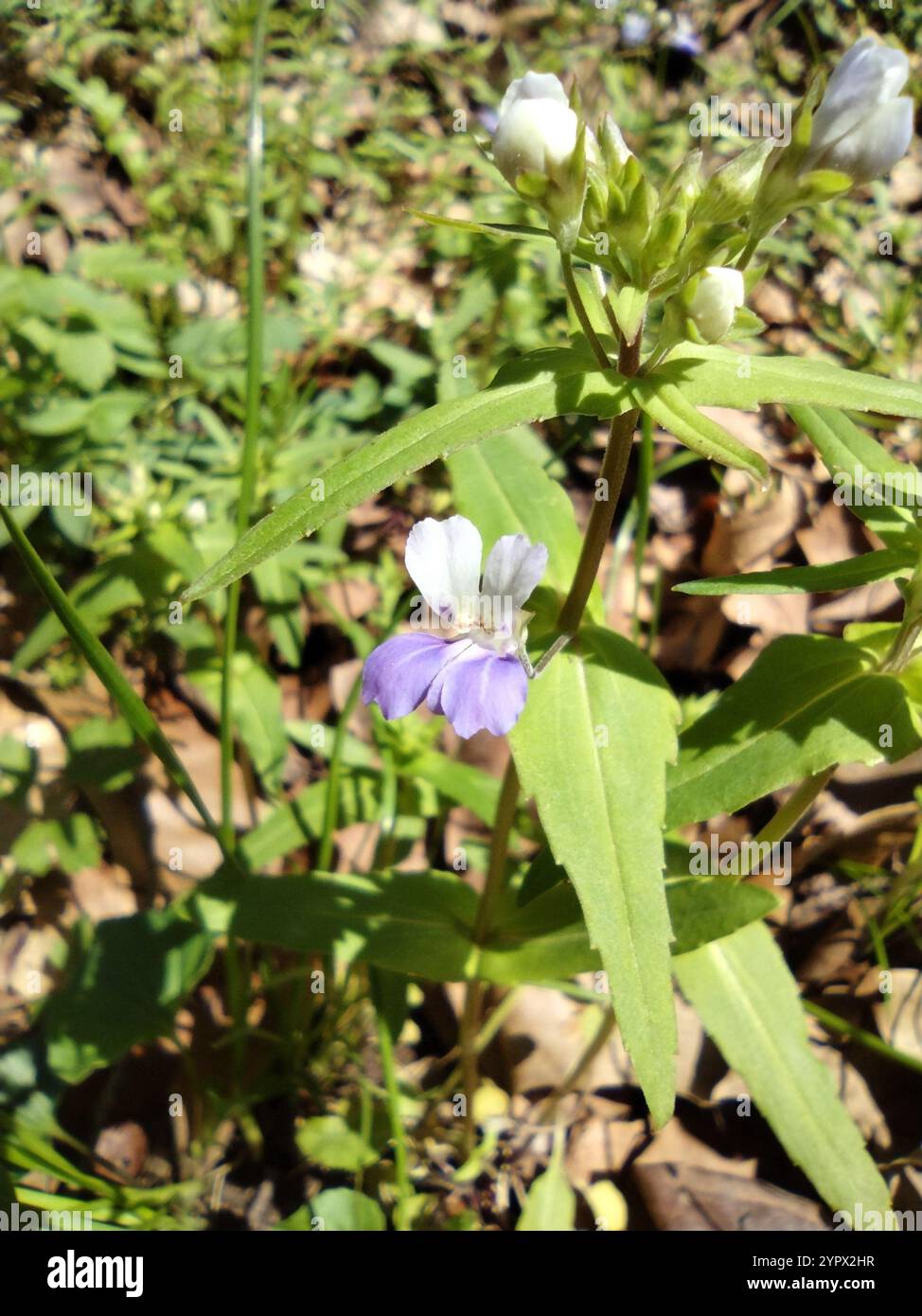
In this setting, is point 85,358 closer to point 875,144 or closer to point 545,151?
point 545,151

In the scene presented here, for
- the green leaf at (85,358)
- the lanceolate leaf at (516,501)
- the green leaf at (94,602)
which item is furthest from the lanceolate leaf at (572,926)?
the green leaf at (85,358)

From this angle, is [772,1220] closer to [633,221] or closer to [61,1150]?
[61,1150]

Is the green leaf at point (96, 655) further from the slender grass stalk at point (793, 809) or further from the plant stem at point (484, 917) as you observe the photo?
the slender grass stalk at point (793, 809)

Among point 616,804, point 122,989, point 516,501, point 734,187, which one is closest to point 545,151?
point 734,187

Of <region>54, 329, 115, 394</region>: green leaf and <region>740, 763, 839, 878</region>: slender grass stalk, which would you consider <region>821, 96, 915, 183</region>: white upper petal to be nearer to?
<region>740, 763, 839, 878</region>: slender grass stalk

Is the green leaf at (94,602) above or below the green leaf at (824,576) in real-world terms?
above

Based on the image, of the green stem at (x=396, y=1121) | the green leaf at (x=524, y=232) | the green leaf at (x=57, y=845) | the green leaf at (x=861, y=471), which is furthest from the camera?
the green leaf at (x=57, y=845)
